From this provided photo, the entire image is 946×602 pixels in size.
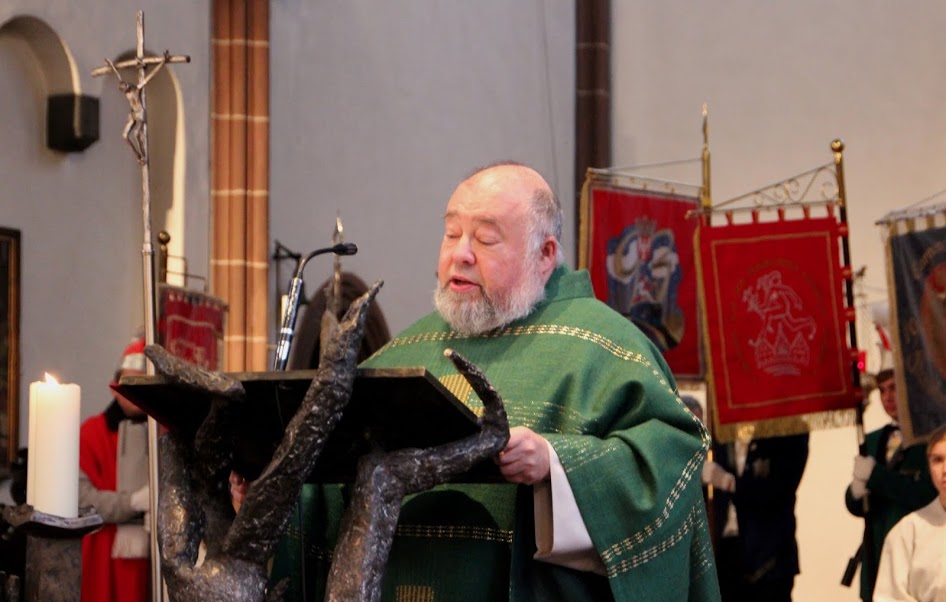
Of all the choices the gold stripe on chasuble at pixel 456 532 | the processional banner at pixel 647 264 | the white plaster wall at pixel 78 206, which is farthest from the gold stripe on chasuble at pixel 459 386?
the processional banner at pixel 647 264

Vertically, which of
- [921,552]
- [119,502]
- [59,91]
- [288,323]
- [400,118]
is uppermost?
[400,118]

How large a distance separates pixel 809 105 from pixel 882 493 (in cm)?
464

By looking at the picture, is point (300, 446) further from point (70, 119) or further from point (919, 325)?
point (919, 325)

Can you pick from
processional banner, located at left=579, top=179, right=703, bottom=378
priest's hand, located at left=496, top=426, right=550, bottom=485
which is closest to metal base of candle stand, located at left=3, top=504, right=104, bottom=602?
priest's hand, located at left=496, top=426, right=550, bottom=485

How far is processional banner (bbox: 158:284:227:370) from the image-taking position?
7375mm

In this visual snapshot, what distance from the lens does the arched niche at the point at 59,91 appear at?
759cm

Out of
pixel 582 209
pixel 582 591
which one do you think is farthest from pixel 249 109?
pixel 582 591

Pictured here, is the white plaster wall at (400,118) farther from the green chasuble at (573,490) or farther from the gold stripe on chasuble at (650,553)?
the gold stripe on chasuble at (650,553)

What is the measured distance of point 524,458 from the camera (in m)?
2.90

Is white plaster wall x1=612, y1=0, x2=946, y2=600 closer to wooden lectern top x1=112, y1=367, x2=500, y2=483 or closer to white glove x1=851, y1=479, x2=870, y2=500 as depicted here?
white glove x1=851, y1=479, x2=870, y2=500

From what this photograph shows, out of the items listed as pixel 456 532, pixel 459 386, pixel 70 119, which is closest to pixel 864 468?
pixel 70 119

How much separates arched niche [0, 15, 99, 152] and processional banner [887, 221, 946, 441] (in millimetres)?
4242

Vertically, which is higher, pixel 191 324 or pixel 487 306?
pixel 191 324

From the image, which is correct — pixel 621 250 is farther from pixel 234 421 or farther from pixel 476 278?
pixel 234 421
